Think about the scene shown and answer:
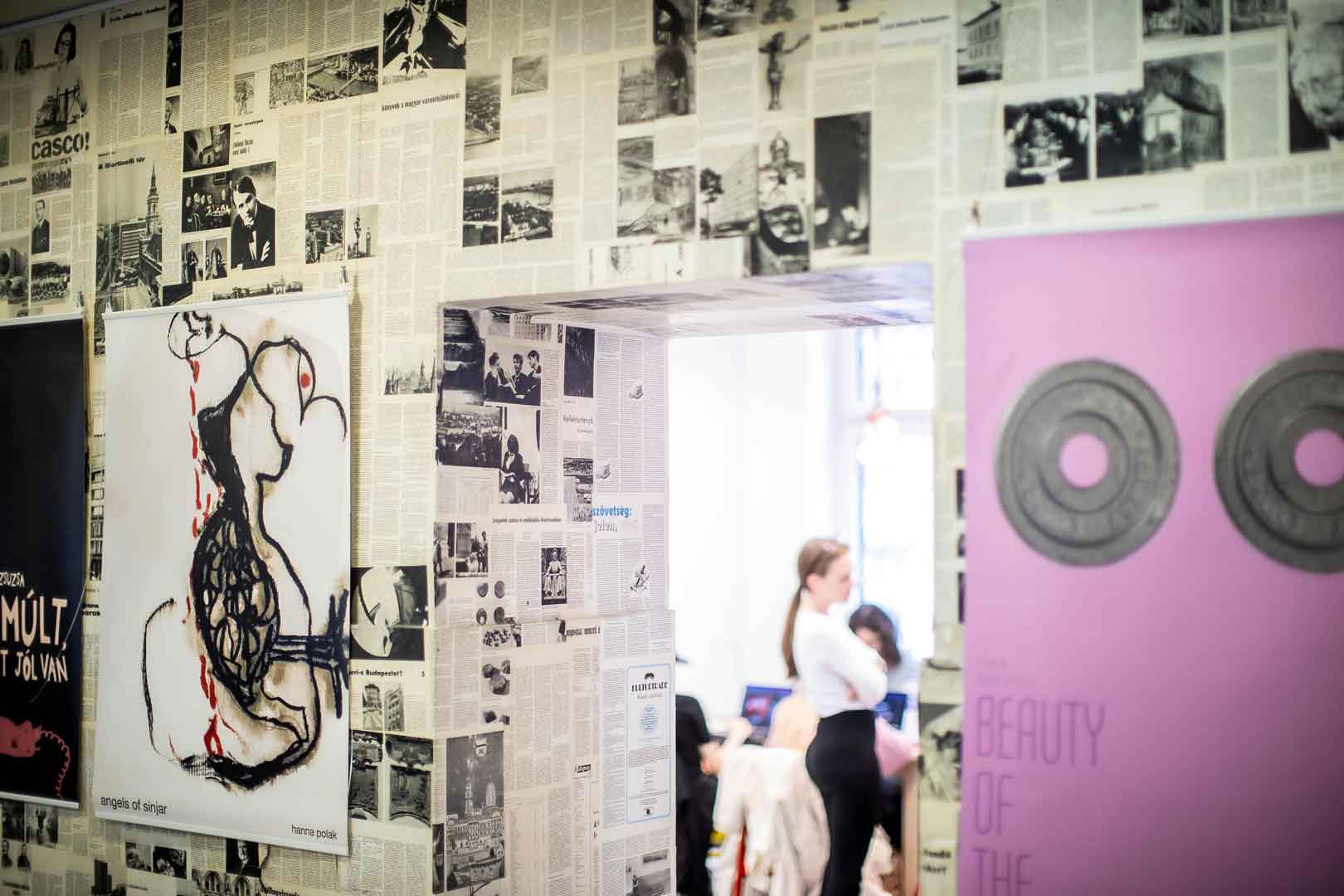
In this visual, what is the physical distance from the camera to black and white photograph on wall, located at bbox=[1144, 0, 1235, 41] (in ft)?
7.00

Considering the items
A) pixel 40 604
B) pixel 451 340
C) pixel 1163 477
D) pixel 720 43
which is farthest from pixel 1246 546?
pixel 40 604

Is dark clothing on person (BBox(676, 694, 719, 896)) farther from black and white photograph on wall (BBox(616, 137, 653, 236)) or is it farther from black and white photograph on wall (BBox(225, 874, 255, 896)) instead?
black and white photograph on wall (BBox(616, 137, 653, 236))

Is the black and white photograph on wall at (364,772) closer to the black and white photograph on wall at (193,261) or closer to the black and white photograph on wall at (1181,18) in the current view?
the black and white photograph on wall at (193,261)

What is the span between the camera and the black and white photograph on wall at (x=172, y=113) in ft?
10.9

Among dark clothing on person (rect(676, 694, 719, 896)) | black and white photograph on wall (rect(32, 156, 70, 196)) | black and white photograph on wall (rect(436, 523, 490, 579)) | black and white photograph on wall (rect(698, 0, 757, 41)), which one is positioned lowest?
dark clothing on person (rect(676, 694, 719, 896))

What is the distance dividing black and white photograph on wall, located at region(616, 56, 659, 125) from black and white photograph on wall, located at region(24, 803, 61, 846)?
7.88 feet

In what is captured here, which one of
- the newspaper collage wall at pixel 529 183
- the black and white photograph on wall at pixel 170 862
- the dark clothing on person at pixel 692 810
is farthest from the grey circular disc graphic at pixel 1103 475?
the dark clothing on person at pixel 692 810

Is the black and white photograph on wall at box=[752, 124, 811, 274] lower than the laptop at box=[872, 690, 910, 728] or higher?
higher

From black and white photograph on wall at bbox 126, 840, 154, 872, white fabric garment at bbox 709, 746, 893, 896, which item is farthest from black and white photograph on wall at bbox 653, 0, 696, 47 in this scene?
white fabric garment at bbox 709, 746, 893, 896

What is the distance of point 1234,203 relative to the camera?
210cm

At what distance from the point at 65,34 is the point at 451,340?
156 centimetres

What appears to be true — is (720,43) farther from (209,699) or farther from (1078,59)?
(209,699)

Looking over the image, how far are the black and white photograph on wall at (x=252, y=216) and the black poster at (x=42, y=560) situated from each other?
1.95 ft

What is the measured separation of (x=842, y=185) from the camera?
7.96 ft
